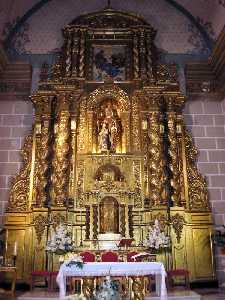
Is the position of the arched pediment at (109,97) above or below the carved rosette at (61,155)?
above

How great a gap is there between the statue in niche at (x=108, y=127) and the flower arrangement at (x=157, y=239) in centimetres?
275

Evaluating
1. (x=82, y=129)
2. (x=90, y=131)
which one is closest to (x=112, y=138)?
(x=90, y=131)

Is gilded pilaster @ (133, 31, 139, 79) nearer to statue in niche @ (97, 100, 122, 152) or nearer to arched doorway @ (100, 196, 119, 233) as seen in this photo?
statue in niche @ (97, 100, 122, 152)

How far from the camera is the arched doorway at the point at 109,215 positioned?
425 inches

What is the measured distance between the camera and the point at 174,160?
37.7 feet

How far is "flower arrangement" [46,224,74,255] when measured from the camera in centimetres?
968

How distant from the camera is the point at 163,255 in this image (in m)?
10.6

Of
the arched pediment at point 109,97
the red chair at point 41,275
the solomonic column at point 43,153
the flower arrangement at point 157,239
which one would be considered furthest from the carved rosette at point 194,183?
the red chair at point 41,275

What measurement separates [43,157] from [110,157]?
1890 mm

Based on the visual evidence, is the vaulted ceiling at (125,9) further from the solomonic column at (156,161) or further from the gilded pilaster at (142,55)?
the solomonic column at (156,161)

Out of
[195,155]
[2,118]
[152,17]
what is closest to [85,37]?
[152,17]

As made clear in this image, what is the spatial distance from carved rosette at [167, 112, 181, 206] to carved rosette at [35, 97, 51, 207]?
3.49m

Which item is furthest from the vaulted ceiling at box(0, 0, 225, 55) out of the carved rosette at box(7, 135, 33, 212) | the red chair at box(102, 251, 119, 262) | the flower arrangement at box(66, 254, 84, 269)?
the flower arrangement at box(66, 254, 84, 269)

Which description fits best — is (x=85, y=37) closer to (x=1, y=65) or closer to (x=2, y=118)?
(x=1, y=65)
